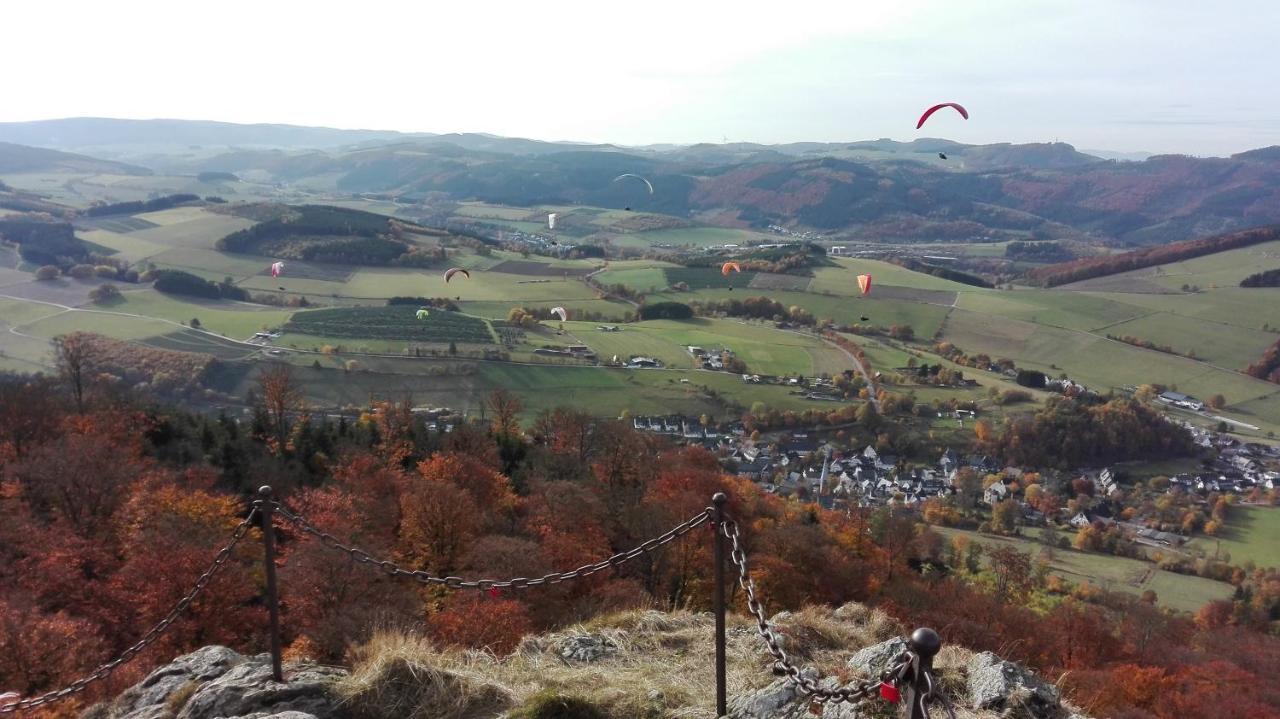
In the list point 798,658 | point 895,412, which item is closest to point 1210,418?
point 895,412

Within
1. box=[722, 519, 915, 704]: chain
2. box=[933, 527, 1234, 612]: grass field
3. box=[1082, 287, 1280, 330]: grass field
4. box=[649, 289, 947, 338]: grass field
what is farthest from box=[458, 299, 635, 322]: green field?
box=[722, 519, 915, 704]: chain

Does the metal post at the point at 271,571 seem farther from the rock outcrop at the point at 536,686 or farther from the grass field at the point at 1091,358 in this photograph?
the grass field at the point at 1091,358

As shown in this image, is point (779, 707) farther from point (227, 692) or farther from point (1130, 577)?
point (1130, 577)

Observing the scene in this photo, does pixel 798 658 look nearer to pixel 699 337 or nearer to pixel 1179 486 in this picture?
pixel 1179 486

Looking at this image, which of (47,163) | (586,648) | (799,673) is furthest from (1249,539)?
(47,163)

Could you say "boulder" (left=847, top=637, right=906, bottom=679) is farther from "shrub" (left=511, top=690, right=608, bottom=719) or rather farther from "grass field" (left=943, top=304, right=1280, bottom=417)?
"grass field" (left=943, top=304, right=1280, bottom=417)

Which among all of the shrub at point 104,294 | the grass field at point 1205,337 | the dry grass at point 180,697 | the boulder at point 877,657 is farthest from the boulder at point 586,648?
the grass field at point 1205,337
